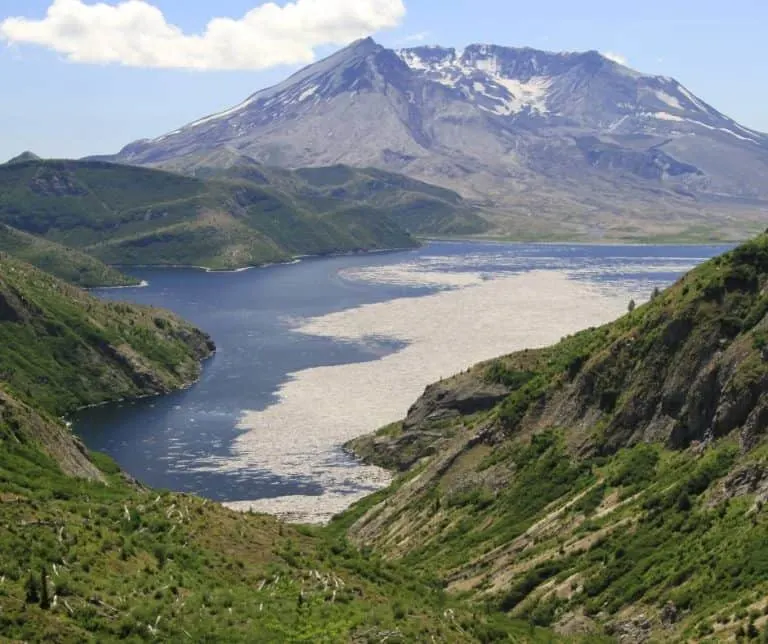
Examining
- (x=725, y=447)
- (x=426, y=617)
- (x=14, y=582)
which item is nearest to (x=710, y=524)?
(x=725, y=447)

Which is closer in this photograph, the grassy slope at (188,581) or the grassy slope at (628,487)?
the grassy slope at (188,581)

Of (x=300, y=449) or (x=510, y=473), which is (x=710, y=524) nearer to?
(x=510, y=473)

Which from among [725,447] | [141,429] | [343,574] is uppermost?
[725,447]

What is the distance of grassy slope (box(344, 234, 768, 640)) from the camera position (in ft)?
184

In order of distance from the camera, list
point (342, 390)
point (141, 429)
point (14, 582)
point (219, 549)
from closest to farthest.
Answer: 1. point (14, 582)
2. point (219, 549)
3. point (141, 429)
4. point (342, 390)

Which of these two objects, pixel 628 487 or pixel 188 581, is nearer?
pixel 188 581

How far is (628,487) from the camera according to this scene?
7506 cm

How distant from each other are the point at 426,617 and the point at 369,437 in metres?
107

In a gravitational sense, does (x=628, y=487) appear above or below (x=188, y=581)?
below

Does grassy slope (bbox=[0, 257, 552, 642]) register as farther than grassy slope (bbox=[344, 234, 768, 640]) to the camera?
No

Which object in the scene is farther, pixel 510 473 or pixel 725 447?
pixel 510 473

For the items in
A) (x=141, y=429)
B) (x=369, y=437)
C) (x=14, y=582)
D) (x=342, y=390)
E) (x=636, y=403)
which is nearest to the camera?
(x=14, y=582)

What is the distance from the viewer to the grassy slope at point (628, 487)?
184 feet

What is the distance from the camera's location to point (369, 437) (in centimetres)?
15562
